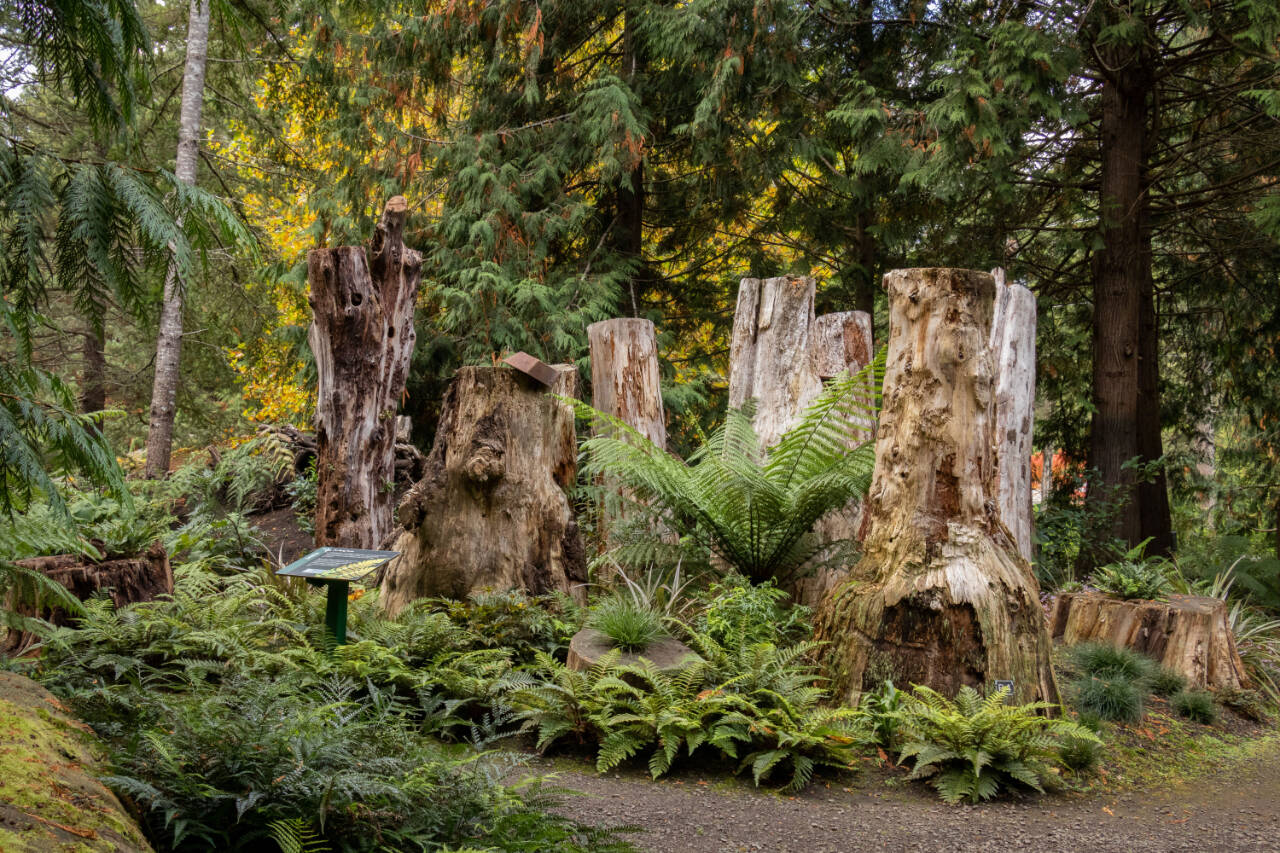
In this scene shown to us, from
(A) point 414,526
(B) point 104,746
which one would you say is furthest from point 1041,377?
(B) point 104,746

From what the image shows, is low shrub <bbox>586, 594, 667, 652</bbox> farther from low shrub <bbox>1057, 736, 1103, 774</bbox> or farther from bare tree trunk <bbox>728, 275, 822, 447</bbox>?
bare tree trunk <bbox>728, 275, 822, 447</bbox>

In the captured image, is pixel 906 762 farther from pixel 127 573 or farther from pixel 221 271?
pixel 221 271

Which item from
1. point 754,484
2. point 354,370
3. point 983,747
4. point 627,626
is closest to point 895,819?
point 983,747

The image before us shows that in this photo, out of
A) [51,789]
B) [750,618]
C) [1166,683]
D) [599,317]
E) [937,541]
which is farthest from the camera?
[599,317]

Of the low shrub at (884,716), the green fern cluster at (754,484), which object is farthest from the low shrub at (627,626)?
the low shrub at (884,716)

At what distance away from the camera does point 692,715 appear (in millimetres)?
4230

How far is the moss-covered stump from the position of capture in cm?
171

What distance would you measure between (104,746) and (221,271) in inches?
471

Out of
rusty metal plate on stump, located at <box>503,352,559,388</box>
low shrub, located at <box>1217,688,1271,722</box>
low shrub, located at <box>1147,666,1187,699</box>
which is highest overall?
rusty metal plate on stump, located at <box>503,352,559,388</box>

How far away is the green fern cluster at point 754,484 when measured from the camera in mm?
5815

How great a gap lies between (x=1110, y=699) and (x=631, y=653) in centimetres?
281

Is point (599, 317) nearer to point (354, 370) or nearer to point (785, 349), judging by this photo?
point (785, 349)

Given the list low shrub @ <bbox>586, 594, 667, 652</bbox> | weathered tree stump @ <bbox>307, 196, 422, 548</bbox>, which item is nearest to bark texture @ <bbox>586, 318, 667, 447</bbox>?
weathered tree stump @ <bbox>307, 196, 422, 548</bbox>

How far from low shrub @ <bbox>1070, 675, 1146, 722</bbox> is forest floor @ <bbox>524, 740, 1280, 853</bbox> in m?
0.83
